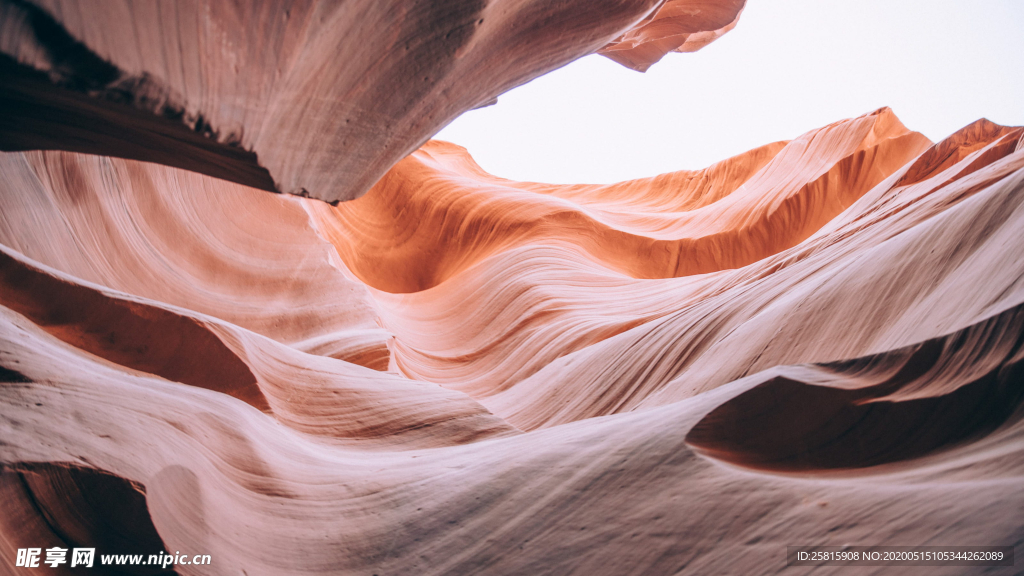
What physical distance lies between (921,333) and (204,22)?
69.6 inches

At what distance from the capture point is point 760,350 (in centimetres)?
207

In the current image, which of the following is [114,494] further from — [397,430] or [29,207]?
[29,207]

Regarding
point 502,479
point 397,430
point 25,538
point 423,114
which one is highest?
point 423,114

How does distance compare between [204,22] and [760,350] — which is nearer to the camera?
[204,22]

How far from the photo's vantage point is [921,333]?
1506mm

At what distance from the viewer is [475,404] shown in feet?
8.37

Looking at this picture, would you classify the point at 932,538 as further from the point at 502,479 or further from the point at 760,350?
the point at 760,350

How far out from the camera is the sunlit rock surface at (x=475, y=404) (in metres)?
1.16

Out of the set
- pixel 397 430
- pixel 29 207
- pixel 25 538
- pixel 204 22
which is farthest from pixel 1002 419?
pixel 29 207

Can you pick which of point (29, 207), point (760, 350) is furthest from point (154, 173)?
point (760, 350)

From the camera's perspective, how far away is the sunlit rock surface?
3.82 feet

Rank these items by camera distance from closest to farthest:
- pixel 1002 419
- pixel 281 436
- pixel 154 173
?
pixel 1002 419 < pixel 281 436 < pixel 154 173

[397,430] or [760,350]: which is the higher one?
[397,430]

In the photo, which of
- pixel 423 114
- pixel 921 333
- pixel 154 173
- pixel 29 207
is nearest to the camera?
pixel 921 333
